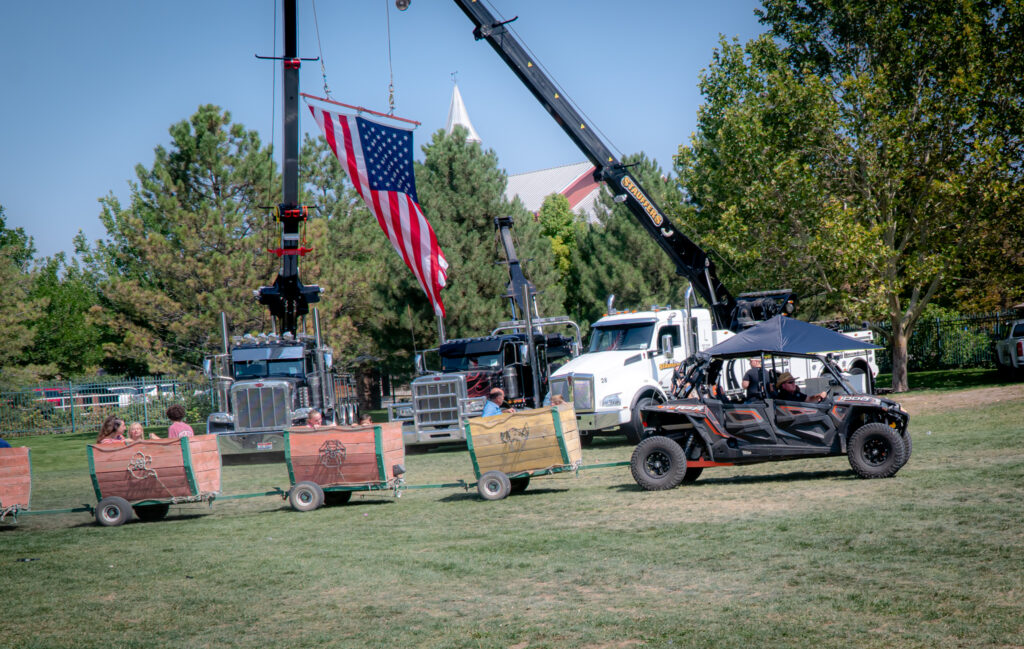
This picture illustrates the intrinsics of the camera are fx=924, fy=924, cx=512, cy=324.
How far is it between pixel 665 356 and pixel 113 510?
453 inches

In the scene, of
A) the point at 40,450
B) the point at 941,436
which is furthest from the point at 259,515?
the point at 40,450

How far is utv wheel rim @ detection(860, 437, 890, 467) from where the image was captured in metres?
11.8

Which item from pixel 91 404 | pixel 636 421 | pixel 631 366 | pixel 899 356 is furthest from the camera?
pixel 91 404

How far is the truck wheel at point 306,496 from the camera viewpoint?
12.9 meters

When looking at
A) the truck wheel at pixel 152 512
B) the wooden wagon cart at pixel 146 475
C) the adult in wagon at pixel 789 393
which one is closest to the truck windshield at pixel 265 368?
the truck wheel at pixel 152 512

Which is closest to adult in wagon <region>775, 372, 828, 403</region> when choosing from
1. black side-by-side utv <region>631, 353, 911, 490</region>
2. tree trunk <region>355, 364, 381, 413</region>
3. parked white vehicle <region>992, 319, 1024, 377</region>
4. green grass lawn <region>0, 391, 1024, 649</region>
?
black side-by-side utv <region>631, 353, 911, 490</region>

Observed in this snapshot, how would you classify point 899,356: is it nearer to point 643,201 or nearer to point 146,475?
point 643,201

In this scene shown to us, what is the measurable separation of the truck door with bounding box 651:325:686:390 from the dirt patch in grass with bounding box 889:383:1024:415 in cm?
593

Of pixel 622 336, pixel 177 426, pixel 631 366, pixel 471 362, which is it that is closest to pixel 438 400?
pixel 471 362

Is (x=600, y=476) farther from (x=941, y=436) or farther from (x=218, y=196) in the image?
(x=218, y=196)

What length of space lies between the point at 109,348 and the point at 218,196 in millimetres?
6654

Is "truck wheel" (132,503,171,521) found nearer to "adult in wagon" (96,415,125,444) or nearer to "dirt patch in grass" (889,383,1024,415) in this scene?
"adult in wagon" (96,415,125,444)

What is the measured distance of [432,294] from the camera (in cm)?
1980

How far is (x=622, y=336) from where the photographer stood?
798 inches
